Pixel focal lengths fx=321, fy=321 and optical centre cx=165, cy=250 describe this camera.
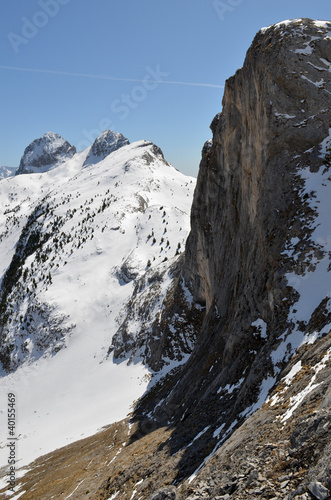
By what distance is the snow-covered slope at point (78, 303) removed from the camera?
42.6 m

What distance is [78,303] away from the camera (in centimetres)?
6650

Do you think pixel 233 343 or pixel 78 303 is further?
pixel 78 303

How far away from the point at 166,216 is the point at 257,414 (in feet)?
248

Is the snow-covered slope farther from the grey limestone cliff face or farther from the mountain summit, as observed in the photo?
the grey limestone cliff face

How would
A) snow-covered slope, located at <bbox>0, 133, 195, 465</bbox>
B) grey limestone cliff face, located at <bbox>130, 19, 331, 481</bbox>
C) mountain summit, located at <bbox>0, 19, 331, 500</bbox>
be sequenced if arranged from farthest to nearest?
snow-covered slope, located at <bbox>0, 133, 195, 465</bbox>, grey limestone cliff face, located at <bbox>130, 19, 331, 481</bbox>, mountain summit, located at <bbox>0, 19, 331, 500</bbox>

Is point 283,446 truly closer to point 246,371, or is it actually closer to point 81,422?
point 246,371

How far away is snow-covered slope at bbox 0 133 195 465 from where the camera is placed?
140ft

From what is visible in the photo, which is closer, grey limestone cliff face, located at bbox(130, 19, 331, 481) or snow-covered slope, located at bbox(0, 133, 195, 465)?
grey limestone cliff face, located at bbox(130, 19, 331, 481)

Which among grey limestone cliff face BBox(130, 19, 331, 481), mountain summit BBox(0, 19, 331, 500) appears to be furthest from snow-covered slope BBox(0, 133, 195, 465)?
grey limestone cliff face BBox(130, 19, 331, 481)

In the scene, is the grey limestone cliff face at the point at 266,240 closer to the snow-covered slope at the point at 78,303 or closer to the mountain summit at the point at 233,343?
the mountain summit at the point at 233,343

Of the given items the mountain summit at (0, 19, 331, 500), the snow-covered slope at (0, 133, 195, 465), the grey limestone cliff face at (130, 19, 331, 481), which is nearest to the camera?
the mountain summit at (0, 19, 331, 500)

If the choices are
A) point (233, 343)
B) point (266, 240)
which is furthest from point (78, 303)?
point (266, 240)

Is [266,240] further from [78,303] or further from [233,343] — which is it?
[78,303]

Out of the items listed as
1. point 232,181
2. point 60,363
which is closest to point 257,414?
point 232,181
